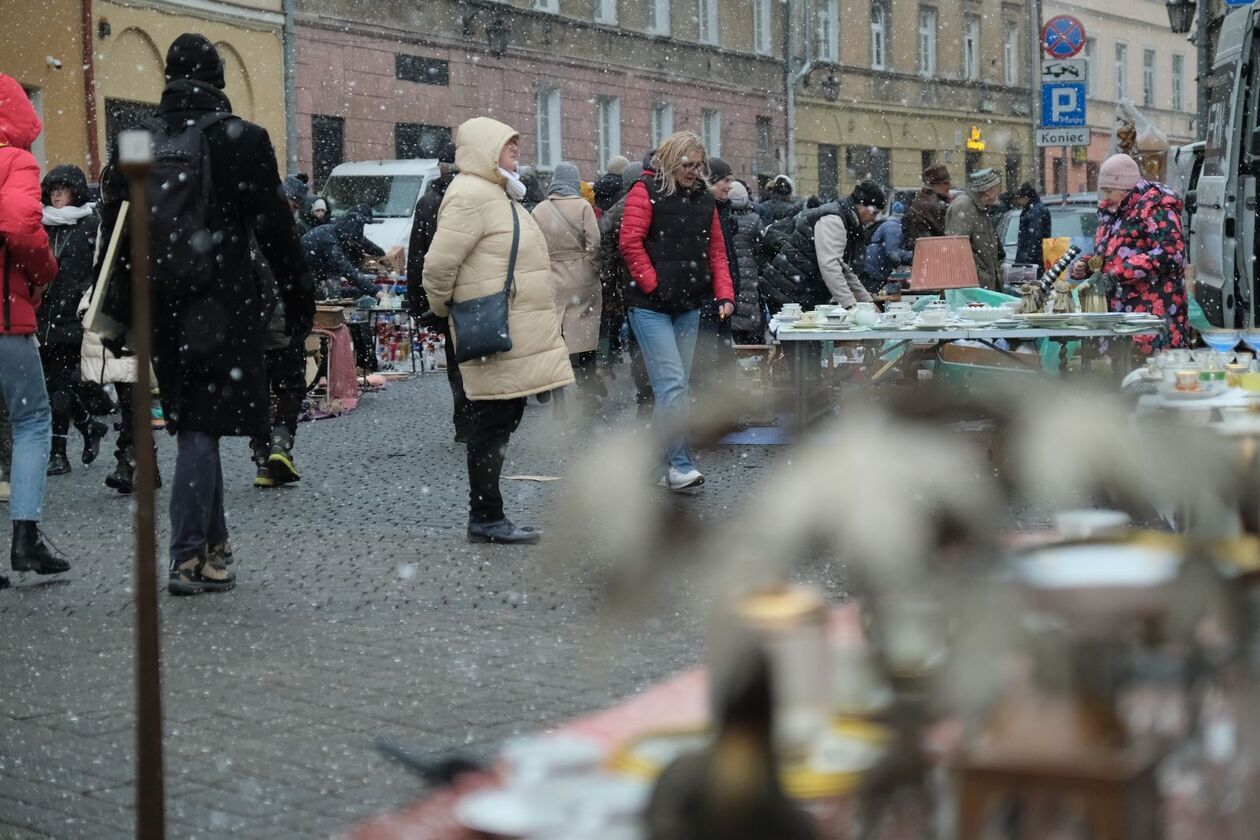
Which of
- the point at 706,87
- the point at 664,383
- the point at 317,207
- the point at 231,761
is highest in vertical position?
the point at 706,87

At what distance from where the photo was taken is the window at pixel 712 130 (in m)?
43.2

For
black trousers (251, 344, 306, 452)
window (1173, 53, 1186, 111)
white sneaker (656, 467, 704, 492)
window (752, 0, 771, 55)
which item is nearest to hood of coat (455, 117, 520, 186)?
black trousers (251, 344, 306, 452)

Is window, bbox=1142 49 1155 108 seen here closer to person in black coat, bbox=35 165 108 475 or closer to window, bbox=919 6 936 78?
window, bbox=919 6 936 78

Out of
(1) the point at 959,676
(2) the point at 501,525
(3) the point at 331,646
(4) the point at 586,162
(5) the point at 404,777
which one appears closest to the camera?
(1) the point at 959,676

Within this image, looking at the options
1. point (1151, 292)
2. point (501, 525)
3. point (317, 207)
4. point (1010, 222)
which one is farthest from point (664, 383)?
point (1010, 222)

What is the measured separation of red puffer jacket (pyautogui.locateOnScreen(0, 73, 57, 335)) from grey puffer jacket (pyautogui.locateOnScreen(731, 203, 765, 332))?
6.30m

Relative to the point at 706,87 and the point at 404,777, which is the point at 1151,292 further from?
the point at 706,87

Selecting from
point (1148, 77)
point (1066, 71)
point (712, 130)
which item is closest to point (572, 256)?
point (1066, 71)

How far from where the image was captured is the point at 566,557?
5.52 ft

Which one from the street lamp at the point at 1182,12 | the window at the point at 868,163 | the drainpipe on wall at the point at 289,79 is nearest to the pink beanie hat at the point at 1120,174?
the street lamp at the point at 1182,12

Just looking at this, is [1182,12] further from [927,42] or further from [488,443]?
[927,42]

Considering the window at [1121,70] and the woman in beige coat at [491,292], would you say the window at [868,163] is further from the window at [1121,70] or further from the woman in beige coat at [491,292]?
the woman in beige coat at [491,292]

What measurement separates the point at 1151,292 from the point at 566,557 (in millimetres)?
10004

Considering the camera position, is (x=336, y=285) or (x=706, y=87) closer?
(x=336, y=285)
